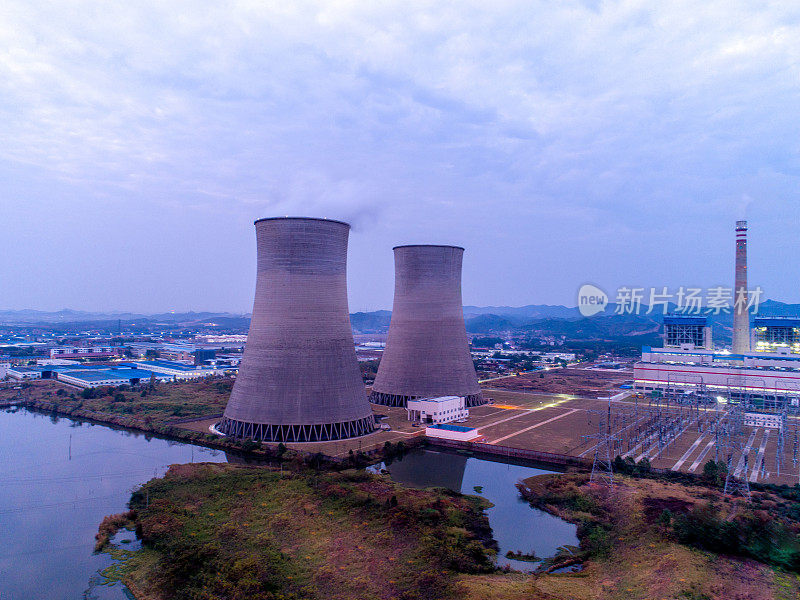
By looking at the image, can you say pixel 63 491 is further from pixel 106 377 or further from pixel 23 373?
pixel 23 373

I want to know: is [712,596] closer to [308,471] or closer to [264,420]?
[308,471]

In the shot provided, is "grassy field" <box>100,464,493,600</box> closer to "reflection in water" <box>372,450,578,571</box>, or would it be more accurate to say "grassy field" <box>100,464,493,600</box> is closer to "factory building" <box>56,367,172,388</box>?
"reflection in water" <box>372,450,578,571</box>

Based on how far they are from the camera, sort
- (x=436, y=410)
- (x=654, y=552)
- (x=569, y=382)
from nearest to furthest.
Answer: (x=654, y=552)
(x=436, y=410)
(x=569, y=382)

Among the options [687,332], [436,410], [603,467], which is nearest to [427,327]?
[436,410]

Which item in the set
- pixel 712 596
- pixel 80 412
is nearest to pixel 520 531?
pixel 712 596

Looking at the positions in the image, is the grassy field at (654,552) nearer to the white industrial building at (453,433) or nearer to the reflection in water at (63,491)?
the white industrial building at (453,433)

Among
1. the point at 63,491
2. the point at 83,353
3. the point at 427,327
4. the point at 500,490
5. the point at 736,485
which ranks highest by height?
the point at 427,327
